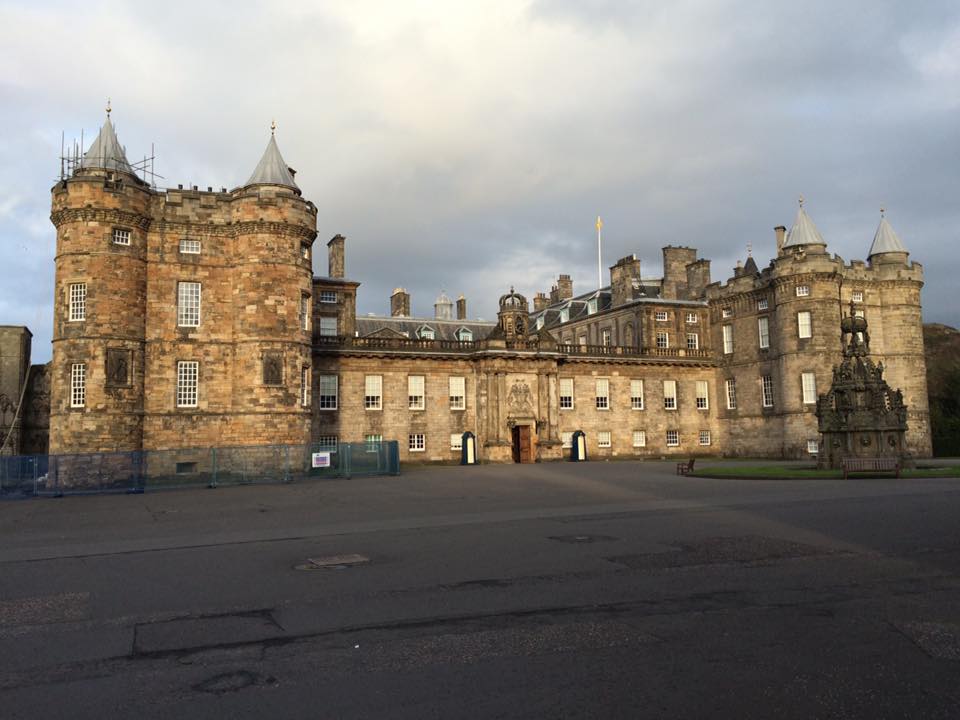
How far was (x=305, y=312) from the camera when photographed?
37.8m

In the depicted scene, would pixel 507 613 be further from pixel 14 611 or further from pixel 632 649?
pixel 14 611

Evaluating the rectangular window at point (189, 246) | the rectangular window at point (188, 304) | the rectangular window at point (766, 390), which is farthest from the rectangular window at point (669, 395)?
the rectangular window at point (189, 246)

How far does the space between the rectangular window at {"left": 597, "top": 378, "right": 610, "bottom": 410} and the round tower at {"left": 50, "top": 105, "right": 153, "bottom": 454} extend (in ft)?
92.6

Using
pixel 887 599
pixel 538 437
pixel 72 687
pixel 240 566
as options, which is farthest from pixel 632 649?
pixel 538 437

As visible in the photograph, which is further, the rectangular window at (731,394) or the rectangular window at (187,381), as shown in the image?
the rectangular window at (731,394)

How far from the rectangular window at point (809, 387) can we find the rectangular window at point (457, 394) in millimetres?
20928

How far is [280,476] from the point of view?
33.3m

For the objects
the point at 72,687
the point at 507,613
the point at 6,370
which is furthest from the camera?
the point at 6,370

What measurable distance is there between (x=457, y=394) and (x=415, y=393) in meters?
2.75

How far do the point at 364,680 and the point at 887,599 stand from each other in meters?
6.71

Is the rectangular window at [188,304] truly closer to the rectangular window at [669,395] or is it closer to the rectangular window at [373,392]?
the rectangular window at [373,392]

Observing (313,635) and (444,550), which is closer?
(313,635)

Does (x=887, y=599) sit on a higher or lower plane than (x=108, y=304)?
lower

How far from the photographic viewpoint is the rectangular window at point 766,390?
158ft
